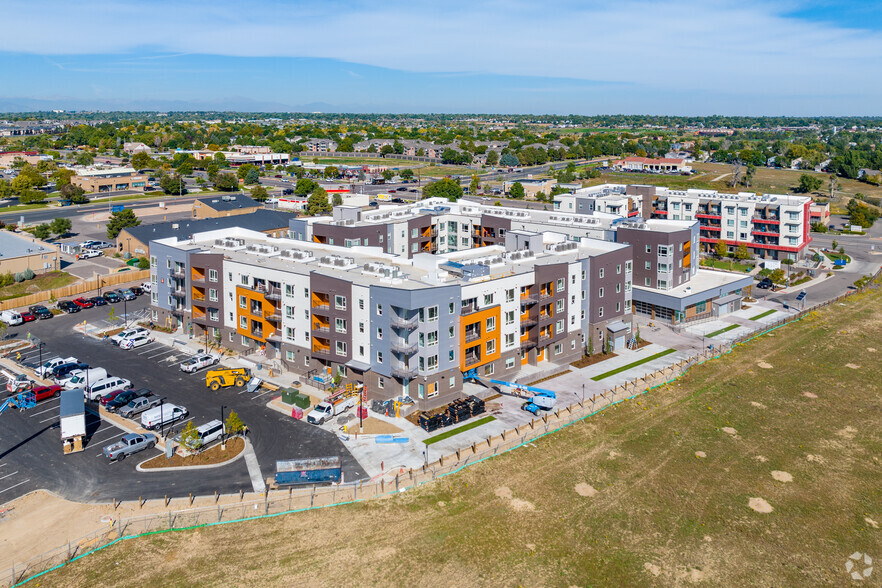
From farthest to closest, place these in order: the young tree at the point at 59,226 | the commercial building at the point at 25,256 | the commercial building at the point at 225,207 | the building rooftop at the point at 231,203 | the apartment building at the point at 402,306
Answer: the building rooftop at the point at 231,203, the commercial building at the point at 225,207, the young tree at the point at 59,226, the commercial building at the point at 25,256, the apartment building at the point at 402,306

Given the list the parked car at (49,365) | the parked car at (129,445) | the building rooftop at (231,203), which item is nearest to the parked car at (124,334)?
the parked car at (49,365)

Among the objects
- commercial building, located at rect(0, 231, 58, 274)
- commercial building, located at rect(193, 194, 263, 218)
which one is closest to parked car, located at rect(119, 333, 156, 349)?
commercial building, located at rect(0, 231, 58, 274)

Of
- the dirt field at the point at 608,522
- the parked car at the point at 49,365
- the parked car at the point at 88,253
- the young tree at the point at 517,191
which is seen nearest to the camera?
the dirt field at the point at 608,522

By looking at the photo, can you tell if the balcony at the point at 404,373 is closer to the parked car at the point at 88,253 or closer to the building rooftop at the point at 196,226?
the building rooftop at the point at 196,226

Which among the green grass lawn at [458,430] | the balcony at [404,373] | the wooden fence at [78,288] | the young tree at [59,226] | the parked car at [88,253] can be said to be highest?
the young tree at [59,226]

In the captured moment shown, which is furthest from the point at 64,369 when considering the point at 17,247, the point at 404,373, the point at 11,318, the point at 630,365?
the point at 630,365

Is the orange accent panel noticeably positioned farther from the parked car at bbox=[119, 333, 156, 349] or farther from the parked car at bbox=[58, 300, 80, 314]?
the parked car at bbox=[58, 300, 80, 314]
